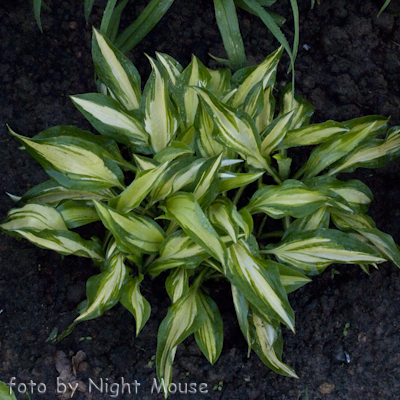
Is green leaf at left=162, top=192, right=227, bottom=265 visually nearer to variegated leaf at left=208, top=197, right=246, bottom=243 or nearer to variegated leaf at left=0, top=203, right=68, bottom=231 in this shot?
variegated leaf at left=208, top=197, right=246, bottom=243

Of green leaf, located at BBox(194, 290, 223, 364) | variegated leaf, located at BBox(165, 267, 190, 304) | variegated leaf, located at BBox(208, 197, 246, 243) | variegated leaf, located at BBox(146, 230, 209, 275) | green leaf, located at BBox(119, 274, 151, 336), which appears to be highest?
variegated leaf, located at BBox(208, 197, 246, 243)

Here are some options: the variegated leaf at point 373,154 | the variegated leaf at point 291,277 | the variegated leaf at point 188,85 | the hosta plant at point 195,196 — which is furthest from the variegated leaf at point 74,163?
the variegated leaf at point 373,154

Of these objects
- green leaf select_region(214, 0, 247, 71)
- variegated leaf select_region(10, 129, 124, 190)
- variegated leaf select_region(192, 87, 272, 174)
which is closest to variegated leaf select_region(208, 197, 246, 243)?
variegated leaf select_region(192, 87, 272, 174)

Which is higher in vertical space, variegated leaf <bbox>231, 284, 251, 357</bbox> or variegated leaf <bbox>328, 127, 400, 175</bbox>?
variegated leaf <bbox>328, 127, 400, 175</bbox>

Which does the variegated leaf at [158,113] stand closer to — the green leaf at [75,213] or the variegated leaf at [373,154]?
the green leaf at [75,213]

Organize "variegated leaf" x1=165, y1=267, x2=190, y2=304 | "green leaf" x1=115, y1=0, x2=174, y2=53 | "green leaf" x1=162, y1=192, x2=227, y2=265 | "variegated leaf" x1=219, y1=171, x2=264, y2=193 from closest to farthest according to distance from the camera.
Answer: "green leaf" x1=162, y1=192, x2=227, y2=265 < "variegated leaf" x1=219, y1=171, x2=264, y2=193 < "variegated leaf" x1=165, y1=267, x2=190, y2=304 < "green leaf" x1=115, y1=0, x2=174, y2=53

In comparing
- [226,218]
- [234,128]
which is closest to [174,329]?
[226,218]

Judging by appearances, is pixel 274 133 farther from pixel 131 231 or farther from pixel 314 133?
pixel 131 231
